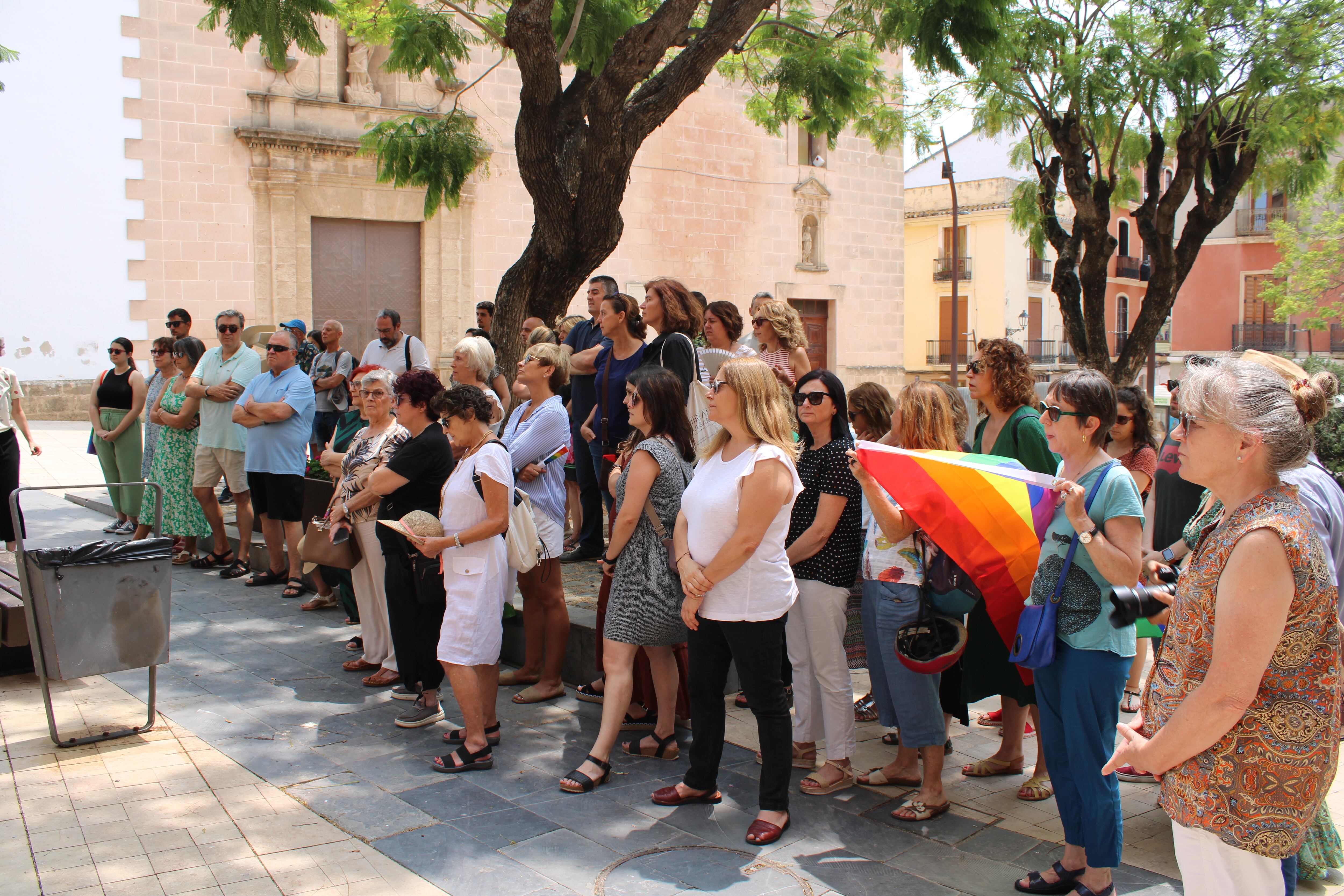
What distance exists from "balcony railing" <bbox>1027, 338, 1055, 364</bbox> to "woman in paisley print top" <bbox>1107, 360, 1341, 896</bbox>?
4347 centimetres

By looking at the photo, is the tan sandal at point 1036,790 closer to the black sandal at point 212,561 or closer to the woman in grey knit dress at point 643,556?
the woman in grey knit dress at point 643,556

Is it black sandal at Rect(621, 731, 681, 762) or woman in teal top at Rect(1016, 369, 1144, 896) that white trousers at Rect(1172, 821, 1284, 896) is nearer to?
woman in teal top at Rect(1016, 369, 1144, 896)

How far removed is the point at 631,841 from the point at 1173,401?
2.55 meters

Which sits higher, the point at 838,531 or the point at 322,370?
the point at 322,370

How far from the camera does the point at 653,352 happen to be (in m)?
6.13

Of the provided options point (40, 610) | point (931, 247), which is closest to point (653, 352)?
point (40, 610)

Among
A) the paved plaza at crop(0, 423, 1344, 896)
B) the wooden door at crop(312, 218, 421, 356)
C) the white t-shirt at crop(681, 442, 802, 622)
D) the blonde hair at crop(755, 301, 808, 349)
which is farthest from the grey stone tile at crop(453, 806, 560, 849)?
the wooden door at crop(312, 218, 421, 356)

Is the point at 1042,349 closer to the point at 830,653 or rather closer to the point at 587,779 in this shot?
the point at 830,653

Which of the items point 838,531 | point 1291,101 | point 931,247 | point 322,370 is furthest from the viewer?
A: point 931,247

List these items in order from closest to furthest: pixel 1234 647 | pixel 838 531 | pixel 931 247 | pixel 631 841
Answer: pixel 1234 647 < pixel 631 841 < pixel 838 531 < pixel 931 247

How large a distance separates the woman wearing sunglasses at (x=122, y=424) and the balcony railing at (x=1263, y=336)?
39.7 m

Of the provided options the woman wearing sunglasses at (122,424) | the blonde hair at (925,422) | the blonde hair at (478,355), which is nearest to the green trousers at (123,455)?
the woman wearing sunglasses at (122,424)

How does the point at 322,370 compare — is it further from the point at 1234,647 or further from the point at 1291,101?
the point at 1291,101

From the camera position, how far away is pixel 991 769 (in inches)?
185
